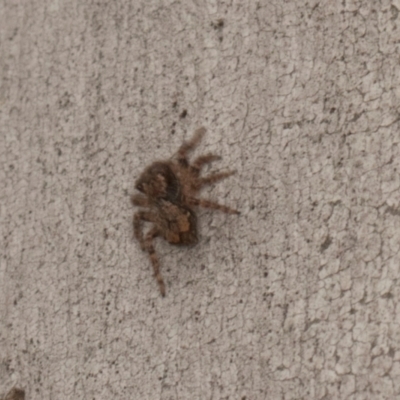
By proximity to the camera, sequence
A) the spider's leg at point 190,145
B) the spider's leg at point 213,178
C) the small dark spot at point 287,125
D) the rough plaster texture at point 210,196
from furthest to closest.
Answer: the spider's leg at point 190,145 < the spider's leg at point 213,178 < the small dark spot at point 287,125 < the rough plaster texture at point 210,196

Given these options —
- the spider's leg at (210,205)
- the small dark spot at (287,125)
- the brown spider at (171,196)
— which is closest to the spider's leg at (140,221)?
the brown spider at (171,196)

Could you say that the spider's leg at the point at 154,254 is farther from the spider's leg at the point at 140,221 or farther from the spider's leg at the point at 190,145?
the spider's leg at the point at 190,145

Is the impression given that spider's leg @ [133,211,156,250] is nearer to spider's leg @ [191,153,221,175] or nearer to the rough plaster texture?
the rough plaster texture

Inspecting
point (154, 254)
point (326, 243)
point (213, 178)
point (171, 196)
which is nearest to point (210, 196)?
point (213, 178)

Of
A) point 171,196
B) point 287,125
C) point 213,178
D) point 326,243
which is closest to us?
point 326,243

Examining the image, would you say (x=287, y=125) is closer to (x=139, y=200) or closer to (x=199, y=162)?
(x=199, y=162)

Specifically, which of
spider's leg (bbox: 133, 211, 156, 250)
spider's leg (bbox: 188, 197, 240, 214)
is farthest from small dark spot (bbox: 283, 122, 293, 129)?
spider's leg (bbox: 133, 211, 156, 250)
